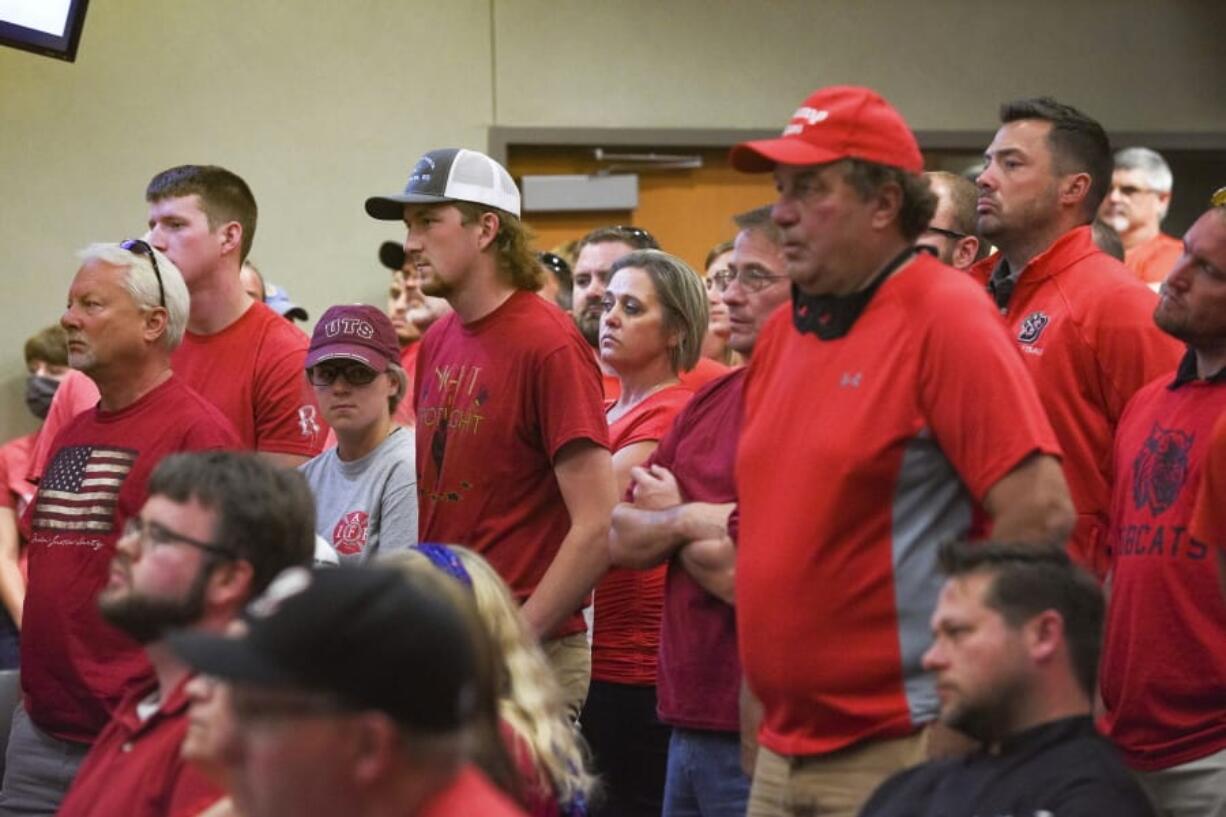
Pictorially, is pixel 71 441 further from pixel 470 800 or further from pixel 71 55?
pixel 71 55

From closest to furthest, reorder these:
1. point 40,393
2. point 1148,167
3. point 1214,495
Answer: point 1214,495 < point 40,393 < point 1148,167

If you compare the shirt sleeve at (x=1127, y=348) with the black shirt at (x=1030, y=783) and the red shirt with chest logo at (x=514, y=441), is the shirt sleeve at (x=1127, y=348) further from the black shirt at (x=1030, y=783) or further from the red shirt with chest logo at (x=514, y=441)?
the black shirt at (x=1030, y=783)

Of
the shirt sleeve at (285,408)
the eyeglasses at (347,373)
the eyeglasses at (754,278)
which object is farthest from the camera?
the shirt sleeve at (285,408)

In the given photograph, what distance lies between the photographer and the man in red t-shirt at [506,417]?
3.54 metres

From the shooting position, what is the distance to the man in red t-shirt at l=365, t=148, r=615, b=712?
11.6 feet

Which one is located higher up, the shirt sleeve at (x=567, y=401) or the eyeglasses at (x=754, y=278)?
the eyeglasses at (x=754, y=278)

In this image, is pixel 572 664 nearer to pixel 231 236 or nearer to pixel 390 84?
pixel 231 236

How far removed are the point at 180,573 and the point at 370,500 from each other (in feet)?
5.16

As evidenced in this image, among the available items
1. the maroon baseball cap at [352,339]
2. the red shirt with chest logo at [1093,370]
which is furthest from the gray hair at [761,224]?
the maroon baseball cap at [352,339]

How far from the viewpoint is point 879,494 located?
2.52 m

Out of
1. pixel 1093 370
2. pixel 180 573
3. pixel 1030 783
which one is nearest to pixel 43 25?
pixel 1093 370

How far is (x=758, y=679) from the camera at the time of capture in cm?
263

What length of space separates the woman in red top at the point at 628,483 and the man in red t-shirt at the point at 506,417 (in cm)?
41

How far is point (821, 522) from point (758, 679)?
27 centimetres
